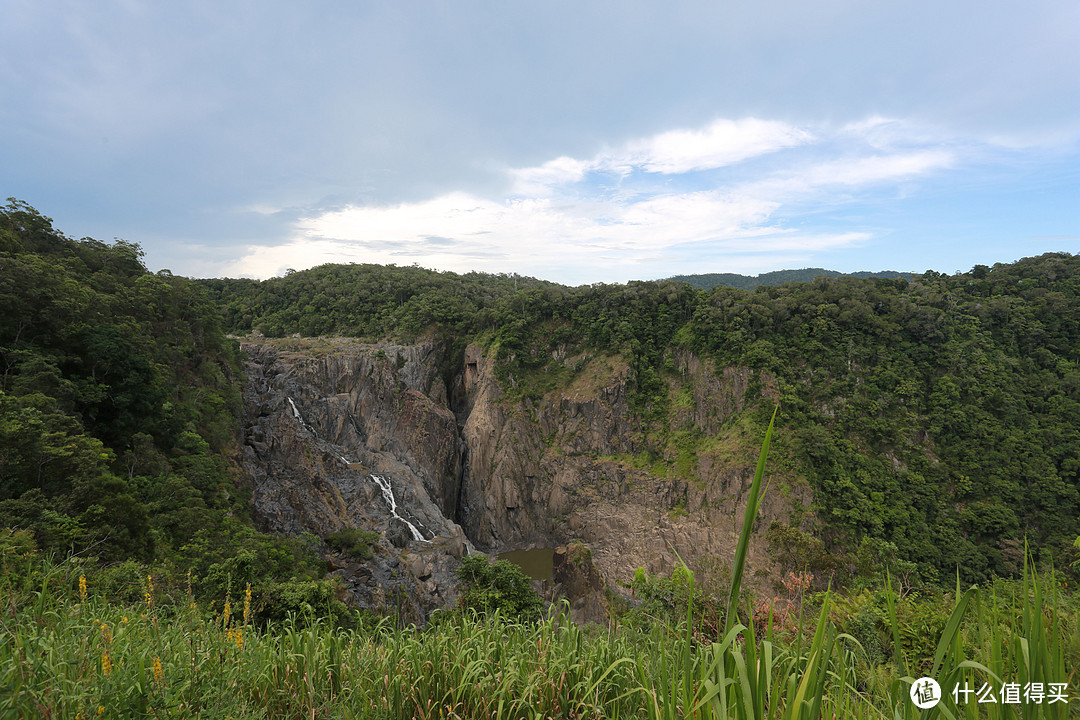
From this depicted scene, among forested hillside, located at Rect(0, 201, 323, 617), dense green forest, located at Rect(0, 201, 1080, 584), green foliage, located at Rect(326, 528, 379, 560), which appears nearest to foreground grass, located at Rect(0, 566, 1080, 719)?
forested hillside, located at Rect(0, 201, 323, 617)

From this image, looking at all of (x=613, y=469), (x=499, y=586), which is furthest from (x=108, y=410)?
(x=613, y=469)

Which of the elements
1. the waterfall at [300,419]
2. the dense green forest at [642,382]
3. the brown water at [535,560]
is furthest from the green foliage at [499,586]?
the waterfall at [300,419]

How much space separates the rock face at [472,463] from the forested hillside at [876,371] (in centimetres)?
143

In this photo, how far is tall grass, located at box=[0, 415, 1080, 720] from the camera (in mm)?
1989

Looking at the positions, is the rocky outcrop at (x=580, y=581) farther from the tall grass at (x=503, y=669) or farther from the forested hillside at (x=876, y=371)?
the tall grass at (x=503, y=669)

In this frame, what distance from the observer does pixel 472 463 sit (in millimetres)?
26734

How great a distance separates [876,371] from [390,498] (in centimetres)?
2264

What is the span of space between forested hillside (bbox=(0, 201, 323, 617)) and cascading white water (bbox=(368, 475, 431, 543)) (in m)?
5.16

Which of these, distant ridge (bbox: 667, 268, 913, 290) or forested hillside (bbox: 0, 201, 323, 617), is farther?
distant ridge (bbox: 667, 268, 913, 290)

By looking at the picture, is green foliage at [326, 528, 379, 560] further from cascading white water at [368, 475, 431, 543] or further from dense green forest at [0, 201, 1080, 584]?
cascading white water at [368, 475, 431, 543]

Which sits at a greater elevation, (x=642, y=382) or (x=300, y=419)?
(x=642, y=382)

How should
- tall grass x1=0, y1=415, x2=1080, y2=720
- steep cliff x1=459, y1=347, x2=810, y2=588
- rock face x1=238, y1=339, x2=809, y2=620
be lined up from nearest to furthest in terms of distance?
tall grass x1=0, y1=415, x2=1080, y2=720 → rock face x1=238, y1=339, x2=809, y2=620 → steep cliff x1=459, y1=347, x2=810, y2=588

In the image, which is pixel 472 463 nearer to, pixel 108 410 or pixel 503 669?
pixel 108 410

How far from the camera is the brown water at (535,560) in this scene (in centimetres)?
2258
